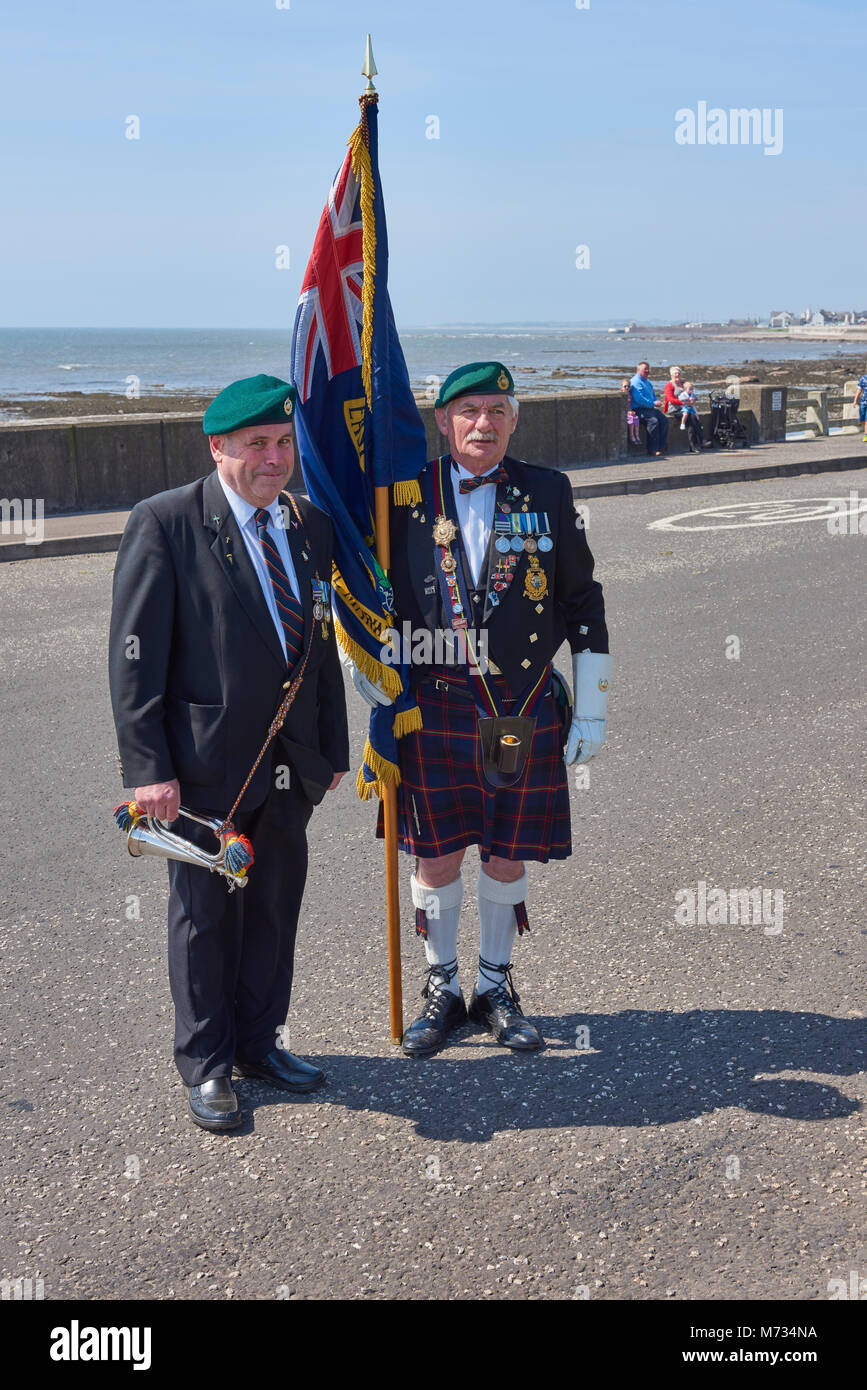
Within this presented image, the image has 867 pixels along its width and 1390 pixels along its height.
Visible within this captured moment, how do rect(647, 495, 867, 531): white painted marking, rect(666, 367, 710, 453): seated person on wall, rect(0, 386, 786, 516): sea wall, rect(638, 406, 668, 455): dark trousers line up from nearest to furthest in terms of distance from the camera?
1. rect(647, 495, 867, 531): white painted marking
2. rect(0, 386, 786, 516): sea wall
3. rect(638, 406, 668, 455): dark trousers
4. rect(666, 367, 710, 453): seated person on wall

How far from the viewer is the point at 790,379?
70125 millimetres

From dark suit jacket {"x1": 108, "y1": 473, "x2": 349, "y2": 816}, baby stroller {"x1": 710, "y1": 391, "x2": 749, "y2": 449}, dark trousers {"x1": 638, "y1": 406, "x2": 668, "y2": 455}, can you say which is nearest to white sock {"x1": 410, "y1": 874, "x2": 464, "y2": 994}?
dark suit jacket {"x1": 108, "y1": 473, "x2": 349, "y2": 816}

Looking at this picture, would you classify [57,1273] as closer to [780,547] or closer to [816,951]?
[816,951]

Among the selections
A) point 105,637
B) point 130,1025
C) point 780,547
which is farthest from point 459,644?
Result: point 780,547

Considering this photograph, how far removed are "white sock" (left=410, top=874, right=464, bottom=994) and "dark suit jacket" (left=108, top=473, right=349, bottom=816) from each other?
0.70 metres

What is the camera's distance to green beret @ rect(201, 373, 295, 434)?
325 centimetres

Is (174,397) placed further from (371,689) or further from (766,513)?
(371,689)

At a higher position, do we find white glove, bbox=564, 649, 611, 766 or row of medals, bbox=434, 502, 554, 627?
row of medals, bbox=434, 502, 554, 627

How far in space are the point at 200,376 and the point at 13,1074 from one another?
3807 inches

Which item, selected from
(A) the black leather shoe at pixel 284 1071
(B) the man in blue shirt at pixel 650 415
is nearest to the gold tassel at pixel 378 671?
(A) the black leather shoe at pixel 284 1071

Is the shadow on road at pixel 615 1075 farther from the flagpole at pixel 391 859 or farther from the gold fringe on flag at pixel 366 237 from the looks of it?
the gold fringe on flag at pixel 366 237

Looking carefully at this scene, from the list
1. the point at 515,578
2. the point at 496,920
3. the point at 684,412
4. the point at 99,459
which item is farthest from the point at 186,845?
the point at 684,412

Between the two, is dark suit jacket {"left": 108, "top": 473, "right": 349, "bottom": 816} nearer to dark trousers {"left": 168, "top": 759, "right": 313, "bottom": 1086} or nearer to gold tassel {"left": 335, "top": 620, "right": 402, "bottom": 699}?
dark trousers {"left": 168, "top": 759, "right": 313, "bottom": 1086}

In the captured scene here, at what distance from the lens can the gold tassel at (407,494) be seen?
3750mm
